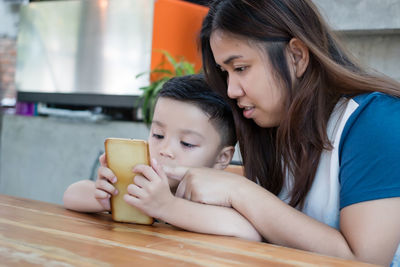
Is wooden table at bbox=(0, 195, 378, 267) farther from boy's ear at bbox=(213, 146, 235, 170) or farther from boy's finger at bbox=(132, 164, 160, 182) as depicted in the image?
boy's ear at bbox=(213, 146, 235, 170)

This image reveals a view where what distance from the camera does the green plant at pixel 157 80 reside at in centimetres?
382

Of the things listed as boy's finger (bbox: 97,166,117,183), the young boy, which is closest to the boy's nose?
the young boy

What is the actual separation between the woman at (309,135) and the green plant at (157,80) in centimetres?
236

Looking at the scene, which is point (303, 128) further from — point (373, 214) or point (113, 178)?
point (113, 178)

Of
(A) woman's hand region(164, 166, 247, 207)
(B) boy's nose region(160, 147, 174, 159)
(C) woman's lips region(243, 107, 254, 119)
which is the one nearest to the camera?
(A) woman's hand region(164, 166, 247, 207)

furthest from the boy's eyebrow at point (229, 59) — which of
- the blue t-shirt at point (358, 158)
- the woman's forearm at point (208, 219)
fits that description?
the woman's forearm at point (208, 219)

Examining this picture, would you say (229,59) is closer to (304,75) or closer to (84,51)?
(304,75)

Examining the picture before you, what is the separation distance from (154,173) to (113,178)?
0.35 feet

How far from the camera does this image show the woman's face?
128 cm

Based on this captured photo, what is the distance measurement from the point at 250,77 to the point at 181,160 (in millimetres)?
396

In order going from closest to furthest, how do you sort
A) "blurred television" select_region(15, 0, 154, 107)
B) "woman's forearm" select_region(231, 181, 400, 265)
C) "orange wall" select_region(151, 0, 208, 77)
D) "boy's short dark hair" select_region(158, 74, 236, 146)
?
1. "woman's forearm" select_region(231, 181, 400, 265)
2. "boy's short dark hair" select_region(158, 74, 236, 146)
3. "orange wall" select_region(151, 0, 208, 77)
4. "blurred television" select_region(15, 0, 154, 107)

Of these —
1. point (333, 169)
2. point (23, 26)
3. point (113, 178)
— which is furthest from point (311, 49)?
point (23, 26)

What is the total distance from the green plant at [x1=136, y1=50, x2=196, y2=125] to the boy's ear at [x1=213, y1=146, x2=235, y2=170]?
203cm

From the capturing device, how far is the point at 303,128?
4.20 ft
